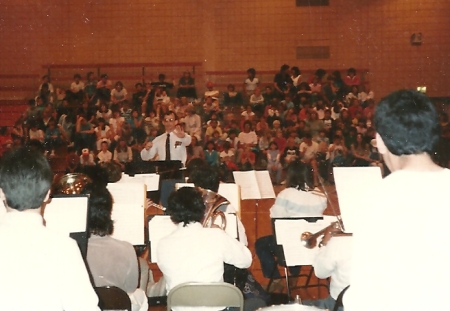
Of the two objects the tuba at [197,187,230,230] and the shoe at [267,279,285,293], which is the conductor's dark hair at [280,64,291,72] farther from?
the tuba at [197,187,230,230]

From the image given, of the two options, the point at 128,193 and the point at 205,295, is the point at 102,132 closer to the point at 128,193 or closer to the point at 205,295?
the point at 128,193

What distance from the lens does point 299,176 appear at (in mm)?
5004

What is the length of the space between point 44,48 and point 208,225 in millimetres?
13136

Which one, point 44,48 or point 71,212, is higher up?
point 44,48

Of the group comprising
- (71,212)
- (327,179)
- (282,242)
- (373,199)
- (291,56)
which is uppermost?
(291,56)

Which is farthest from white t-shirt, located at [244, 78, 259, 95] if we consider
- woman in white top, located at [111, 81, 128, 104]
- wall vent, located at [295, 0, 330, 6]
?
woman in white top, located at [111, 81, 128, 104]

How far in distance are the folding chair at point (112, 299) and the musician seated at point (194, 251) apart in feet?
1.41

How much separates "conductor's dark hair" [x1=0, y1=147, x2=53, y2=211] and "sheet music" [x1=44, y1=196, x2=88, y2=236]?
58.0 inches

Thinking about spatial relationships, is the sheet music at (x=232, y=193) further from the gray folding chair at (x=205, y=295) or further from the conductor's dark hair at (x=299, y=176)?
the gray folding chair at (x=205, y=295)

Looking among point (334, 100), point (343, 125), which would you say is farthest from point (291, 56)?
point (343, 125)

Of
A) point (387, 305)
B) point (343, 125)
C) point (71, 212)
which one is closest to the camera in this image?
point (387, 305)

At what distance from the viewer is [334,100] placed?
13.6m

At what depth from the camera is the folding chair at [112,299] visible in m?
2.88

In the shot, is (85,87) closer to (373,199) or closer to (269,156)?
(269,156)
